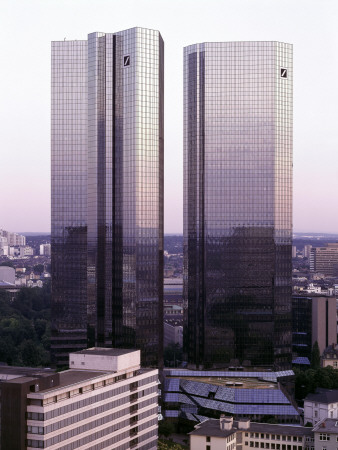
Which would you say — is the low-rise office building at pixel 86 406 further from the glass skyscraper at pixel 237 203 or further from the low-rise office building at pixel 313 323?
the low-rise office building at pixel 313 323

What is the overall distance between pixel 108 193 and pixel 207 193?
17.2 metres

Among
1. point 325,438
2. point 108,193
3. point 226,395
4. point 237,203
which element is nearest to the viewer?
point 325,438

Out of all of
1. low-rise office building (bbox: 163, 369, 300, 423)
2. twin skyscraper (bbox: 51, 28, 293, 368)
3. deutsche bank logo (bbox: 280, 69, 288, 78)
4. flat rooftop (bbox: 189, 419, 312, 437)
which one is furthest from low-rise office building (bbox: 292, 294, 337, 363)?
flat rooftop (bbox: 189, 419, 312, 437)

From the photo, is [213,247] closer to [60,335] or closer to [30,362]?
[60,335]

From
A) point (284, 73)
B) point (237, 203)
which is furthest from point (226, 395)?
point (284, 73)

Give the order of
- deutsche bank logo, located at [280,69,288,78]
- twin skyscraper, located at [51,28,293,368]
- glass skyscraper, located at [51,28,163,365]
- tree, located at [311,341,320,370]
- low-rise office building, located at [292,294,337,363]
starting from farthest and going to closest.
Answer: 1. low-rise office building, located at [292,294,337,363]
2. tree, located at [311,341,320,370]
3. deutsche bank logo, located at [280,69,288,78]
4. twin skyscraper, located at [51,28,293,368]
5. glass skyscraper, located at [51,28,163,365]

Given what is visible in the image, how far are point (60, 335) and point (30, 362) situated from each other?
22.4 meters

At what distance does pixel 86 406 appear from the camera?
9019 centimetres

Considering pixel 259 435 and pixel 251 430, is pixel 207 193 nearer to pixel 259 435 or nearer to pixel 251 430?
pixel 251 430

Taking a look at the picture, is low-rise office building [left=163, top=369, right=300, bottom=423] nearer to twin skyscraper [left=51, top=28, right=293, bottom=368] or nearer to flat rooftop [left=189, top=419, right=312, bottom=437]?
twin skyscraper [left=51, top=28, right=293, bottom=368]

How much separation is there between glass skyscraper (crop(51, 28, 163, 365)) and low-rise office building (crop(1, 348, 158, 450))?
38.1m

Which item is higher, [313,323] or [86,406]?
[86,406]

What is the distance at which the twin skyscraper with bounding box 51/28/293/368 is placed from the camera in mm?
147375

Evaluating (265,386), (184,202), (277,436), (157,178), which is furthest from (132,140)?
(277,436)
